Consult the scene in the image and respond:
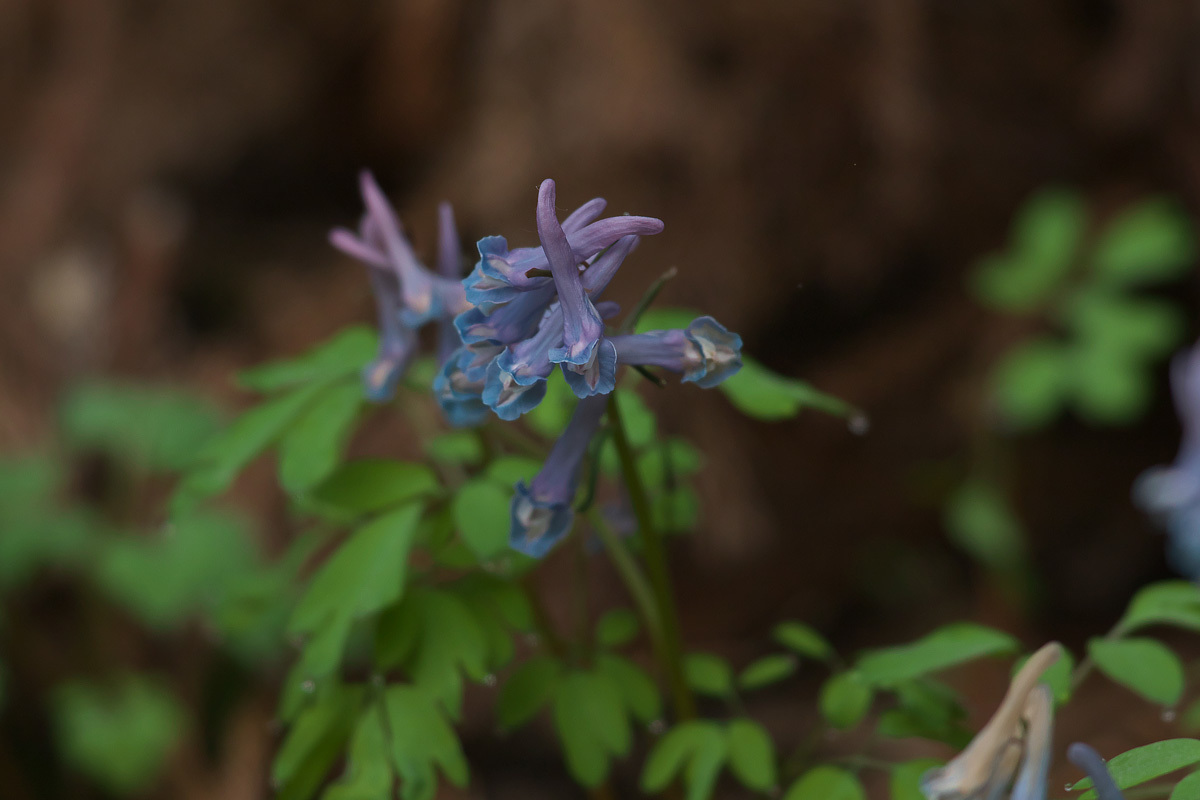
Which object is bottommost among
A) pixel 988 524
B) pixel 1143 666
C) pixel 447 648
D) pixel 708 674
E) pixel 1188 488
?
pixel 988 524

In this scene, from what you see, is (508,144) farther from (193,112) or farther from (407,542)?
(407,542)

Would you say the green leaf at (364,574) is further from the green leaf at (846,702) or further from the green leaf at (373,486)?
the green leaf at (846,702)

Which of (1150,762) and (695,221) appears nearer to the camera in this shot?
(1150,762)

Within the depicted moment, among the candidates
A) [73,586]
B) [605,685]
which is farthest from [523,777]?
[605,685]

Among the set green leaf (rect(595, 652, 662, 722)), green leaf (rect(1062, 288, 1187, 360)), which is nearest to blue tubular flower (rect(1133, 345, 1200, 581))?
green leaf (rect(1062, 288, 1187, 360))

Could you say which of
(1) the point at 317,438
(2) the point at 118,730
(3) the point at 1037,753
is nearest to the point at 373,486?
(1) the point at 317,438

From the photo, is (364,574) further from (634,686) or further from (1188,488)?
(1188,488)

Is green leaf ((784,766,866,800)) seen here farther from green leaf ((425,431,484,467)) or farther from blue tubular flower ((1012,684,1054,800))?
green leaf ((425,431,484,467))
